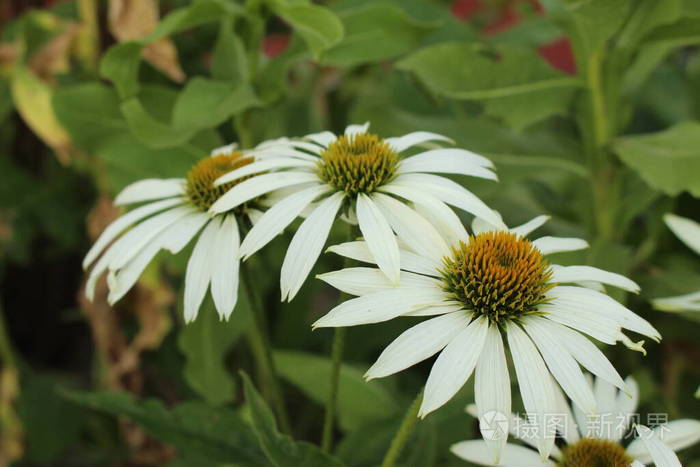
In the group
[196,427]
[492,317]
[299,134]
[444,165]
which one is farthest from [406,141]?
[299,134]

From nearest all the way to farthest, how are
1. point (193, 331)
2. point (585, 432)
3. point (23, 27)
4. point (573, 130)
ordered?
point (585, 432) < point (193, 331) < point (23, 27) < point (573, 130)

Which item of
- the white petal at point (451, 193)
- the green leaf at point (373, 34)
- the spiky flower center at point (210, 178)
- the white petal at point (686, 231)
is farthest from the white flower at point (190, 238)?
the white petal at point (686, 231)

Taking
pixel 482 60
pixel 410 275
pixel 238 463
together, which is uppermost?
pixel 482 60

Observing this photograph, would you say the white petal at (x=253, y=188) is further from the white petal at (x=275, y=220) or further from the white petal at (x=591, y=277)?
the white petal at (x=591, y=277)

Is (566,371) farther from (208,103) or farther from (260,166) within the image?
(208,103)

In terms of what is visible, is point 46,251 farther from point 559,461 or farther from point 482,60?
point 559,461

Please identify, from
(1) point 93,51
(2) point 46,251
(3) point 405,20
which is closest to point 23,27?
(1) point 93,51
